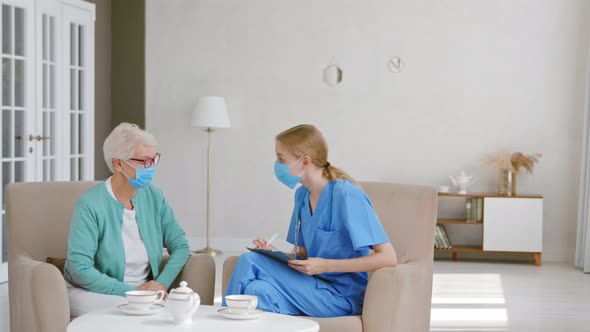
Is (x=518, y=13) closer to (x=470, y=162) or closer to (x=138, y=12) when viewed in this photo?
(x=470, y=162)

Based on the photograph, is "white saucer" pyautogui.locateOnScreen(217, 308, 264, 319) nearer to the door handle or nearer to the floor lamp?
the door handle

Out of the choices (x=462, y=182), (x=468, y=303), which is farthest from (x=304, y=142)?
(x=462, y=182)

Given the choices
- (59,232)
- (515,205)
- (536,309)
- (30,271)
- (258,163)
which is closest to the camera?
(30,271)

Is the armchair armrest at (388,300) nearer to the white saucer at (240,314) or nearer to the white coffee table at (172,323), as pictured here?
the white coffee table at (172,323)

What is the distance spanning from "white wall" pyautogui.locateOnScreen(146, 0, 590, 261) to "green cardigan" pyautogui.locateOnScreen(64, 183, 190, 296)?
4.36 meters

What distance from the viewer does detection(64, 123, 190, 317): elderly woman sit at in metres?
3.06

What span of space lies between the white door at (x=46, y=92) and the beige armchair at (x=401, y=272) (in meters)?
3.45

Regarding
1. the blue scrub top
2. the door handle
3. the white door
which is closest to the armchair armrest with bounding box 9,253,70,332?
the blue scrub top

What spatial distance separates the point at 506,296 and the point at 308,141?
313cm

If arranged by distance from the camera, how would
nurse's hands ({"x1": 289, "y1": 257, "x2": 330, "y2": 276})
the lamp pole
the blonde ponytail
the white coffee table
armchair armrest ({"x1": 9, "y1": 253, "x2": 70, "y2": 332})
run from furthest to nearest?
the lamp pole < the blonde ponytail < nurse's hands ({"x1": 289, "y1": 257, "x2": 330, "y2": 276}) < armchair armrest ({"x1": 9, "y1": 253, "x2": 70, "y2": 332}) < the white coffee table

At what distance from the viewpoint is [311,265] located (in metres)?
3.01

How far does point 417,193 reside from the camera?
347 cm

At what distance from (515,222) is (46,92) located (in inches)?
162

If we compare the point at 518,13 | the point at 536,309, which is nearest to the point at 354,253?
the point at 536,309
